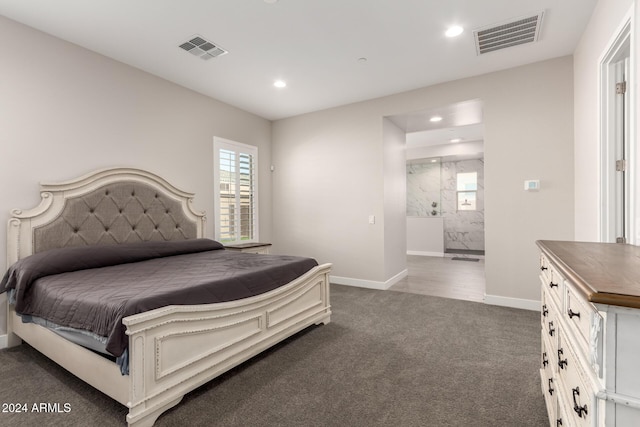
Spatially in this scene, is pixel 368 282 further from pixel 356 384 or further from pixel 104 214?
pixel 104 214

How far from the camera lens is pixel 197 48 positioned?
9.95 ft

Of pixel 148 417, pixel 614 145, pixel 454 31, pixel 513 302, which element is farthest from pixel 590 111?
pixel 148 417

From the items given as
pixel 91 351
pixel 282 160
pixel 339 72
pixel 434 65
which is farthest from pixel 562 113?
pixel 91 351

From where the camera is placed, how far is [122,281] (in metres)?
2.14

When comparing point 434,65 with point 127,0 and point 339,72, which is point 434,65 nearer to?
point 339,72

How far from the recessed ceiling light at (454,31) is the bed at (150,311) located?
246 cm

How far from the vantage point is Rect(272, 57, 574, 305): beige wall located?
3350 mm

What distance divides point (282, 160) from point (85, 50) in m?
2.92

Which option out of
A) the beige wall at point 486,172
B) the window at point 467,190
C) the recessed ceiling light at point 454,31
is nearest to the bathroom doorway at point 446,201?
the window at point 467,190

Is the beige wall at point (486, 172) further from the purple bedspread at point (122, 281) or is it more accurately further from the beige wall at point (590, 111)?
the purple bedspread at point (122, 281)

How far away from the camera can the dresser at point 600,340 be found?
0.69m

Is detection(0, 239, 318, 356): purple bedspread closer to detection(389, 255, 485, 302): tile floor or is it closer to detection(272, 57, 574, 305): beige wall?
detection(272, 57, 574, 305): beige wall

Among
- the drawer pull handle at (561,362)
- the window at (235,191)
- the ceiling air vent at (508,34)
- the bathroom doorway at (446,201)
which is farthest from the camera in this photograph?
the bathroom doorway at (446,201)

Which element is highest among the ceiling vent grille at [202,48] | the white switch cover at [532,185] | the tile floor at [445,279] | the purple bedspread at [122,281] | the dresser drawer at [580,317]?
the ceiling vent grille at [202,48]
